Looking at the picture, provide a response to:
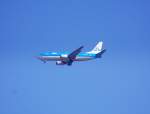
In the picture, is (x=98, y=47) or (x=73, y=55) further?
(x=98, y=47)

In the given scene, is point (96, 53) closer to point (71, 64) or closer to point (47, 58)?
point (71, 64)

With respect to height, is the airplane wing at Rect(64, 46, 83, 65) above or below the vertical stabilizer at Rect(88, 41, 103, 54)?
below

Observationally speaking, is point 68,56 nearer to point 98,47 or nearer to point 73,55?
point 73,55

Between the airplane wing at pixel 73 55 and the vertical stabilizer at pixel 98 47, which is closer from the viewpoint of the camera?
the airplane wing at pixel 73 55

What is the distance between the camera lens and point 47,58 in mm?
18906

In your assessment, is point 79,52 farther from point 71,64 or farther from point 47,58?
point 47,58

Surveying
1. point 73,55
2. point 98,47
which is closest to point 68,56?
point 73,55

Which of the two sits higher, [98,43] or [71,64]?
[98,43]

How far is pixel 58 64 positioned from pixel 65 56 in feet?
2.45

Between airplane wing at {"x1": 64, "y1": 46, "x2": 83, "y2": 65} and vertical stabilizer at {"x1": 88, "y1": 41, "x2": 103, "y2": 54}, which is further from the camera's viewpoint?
vertical stabilizer at {"x1": 88, "y1": 41, "x2": 103, "y2": 54}

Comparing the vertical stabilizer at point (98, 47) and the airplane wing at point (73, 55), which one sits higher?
the vertical stabilizer at point (98, 47)

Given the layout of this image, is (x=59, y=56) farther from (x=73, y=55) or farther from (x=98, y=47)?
(x=98, y=47)

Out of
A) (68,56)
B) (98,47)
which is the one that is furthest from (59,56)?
(98,47)
